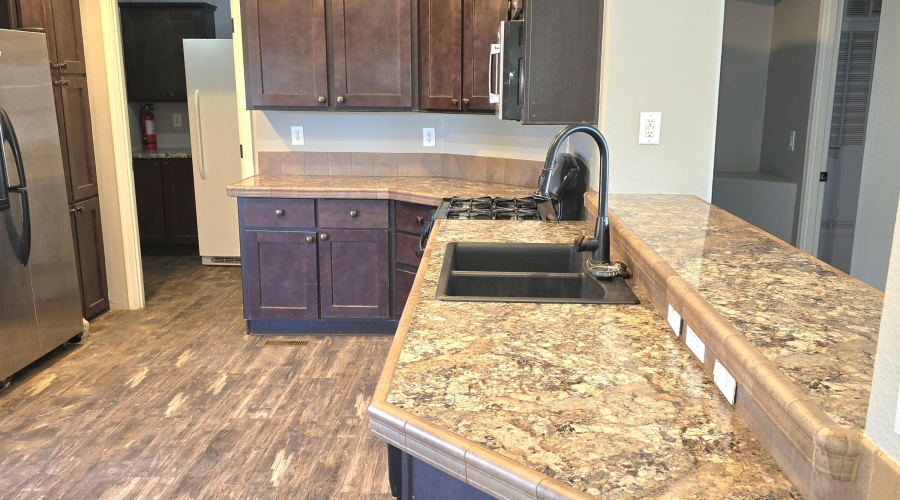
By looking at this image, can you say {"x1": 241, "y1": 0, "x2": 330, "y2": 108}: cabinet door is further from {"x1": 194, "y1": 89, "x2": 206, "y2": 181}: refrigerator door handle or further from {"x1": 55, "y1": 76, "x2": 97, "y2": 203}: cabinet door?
{"x1": 194, "y1": 89, "x2": 206, "y2": 181}: refrigerator door handle

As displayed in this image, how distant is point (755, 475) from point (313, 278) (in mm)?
3266

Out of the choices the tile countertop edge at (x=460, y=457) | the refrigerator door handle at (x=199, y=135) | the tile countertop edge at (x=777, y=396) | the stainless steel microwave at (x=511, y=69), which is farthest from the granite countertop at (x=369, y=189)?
the tile countertop edge at (x=460, y=457)

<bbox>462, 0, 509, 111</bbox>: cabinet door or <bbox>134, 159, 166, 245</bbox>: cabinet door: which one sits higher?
<bbox>462, 0, 509, 111</bbox>: cabinet door

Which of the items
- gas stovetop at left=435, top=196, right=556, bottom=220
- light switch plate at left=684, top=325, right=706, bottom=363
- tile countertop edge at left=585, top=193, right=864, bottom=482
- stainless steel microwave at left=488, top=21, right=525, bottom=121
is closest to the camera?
tile countertop edge at left=585, top=193, right=864, bottom=482

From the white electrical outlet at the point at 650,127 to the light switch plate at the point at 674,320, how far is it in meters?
1.33

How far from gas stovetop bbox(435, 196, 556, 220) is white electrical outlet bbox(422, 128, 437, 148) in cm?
104

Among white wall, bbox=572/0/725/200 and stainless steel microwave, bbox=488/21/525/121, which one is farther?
stainless steel microwave, bbox=488/21/525/121

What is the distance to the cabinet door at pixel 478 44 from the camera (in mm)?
3664

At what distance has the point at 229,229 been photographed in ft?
18.4

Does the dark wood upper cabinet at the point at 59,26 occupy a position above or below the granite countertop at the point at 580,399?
above

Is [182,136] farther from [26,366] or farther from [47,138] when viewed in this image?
[26,366]

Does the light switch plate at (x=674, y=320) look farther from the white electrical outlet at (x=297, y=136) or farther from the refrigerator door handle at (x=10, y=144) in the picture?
the white electrical outlet at (x=297, y=136)

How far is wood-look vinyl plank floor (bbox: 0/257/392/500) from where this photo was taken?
8.16ft

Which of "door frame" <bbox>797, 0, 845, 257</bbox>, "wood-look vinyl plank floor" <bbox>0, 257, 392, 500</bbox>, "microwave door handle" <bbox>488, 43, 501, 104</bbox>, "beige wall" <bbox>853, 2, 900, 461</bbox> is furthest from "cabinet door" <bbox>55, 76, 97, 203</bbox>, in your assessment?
"beige wall" <bbox>853, 2, 900, 461</bbox>
